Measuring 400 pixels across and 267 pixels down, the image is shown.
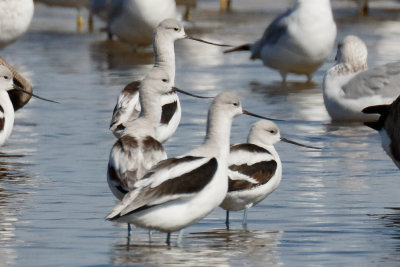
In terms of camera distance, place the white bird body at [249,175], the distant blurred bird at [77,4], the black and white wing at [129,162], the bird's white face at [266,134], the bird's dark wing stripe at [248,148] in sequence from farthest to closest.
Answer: the distant blurred bird at [77,4], the bird's white face at [266,134], the bird's dark wing stripe at [248,148], the white bird body at [249,175], the black and white wing at [129,162]

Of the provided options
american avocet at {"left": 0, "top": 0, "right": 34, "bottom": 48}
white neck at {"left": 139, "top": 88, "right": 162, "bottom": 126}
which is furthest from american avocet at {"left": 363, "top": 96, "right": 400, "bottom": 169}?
american avocet at {"left": 0, "top": 0, "right": 34, "bottom": 48}

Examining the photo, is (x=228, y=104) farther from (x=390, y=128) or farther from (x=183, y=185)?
(x=390, y=128)

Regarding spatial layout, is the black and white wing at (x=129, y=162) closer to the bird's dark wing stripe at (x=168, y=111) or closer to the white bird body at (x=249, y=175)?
the white bird body at (x=249, y=175)

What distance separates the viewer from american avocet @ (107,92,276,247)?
684cm

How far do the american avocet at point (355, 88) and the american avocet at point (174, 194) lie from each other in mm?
5623

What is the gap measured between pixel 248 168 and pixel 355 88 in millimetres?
4980

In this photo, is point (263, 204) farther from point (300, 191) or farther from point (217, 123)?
point (217, 123)

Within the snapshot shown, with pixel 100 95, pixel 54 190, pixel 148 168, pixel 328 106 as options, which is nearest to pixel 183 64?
pixel 100 95

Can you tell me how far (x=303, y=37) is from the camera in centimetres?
1562

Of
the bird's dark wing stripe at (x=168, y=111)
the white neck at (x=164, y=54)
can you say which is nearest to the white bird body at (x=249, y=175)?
the bird's dark wing stripe at (x=168, y=111)

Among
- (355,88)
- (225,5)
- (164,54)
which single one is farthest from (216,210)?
(225,5)

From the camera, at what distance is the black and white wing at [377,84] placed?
12.6 meters

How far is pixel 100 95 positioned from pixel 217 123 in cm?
724

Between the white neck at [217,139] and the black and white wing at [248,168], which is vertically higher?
the white neck at [217,139]
